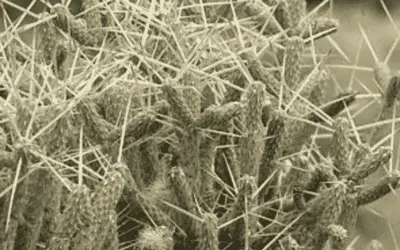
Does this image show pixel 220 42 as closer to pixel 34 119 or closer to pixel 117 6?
pixel 117 6

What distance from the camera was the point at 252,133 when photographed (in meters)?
1.28

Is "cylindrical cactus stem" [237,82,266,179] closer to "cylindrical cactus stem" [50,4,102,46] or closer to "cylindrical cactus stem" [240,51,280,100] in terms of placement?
"cylindrical cactus stem" [240,51,280,100]

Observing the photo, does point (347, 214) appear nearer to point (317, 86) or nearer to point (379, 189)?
point (379, 189)

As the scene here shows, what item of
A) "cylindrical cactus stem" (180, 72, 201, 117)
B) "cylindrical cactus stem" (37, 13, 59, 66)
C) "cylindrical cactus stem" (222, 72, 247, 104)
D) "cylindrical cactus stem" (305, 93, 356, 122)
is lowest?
"cylindrical cactus stem" (305, 93, 356, 122)

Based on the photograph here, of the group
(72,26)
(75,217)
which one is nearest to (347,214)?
(75,217)

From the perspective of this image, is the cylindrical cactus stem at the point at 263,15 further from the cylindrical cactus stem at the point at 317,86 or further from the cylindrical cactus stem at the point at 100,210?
the cylindrical cactus stem at the point at 100,210

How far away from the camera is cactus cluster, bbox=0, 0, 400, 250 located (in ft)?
3.89

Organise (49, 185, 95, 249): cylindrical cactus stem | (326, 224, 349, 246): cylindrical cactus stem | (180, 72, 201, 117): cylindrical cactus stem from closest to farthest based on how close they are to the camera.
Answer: (49, 185, 95, 249): cylindrical cactus stem < (326, 224, 349, 246): cylindrical cactus stem < (180, 72, 201, 117): cylindrical cactus stem

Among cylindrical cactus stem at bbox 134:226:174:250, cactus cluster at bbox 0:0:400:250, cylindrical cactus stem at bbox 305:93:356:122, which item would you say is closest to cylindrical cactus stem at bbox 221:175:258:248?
cactus cluster at bbox 0:0:400:250

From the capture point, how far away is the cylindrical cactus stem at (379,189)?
126 centimetres

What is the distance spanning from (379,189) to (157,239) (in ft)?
1.08

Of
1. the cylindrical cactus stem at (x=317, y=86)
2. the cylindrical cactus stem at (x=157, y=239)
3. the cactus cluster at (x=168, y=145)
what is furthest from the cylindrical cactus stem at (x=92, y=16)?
the cylindrical cactus stem at (x=157, y=239)

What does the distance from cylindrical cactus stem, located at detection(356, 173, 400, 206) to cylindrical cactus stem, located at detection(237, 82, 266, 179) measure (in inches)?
6.0

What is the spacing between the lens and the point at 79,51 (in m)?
1.42
